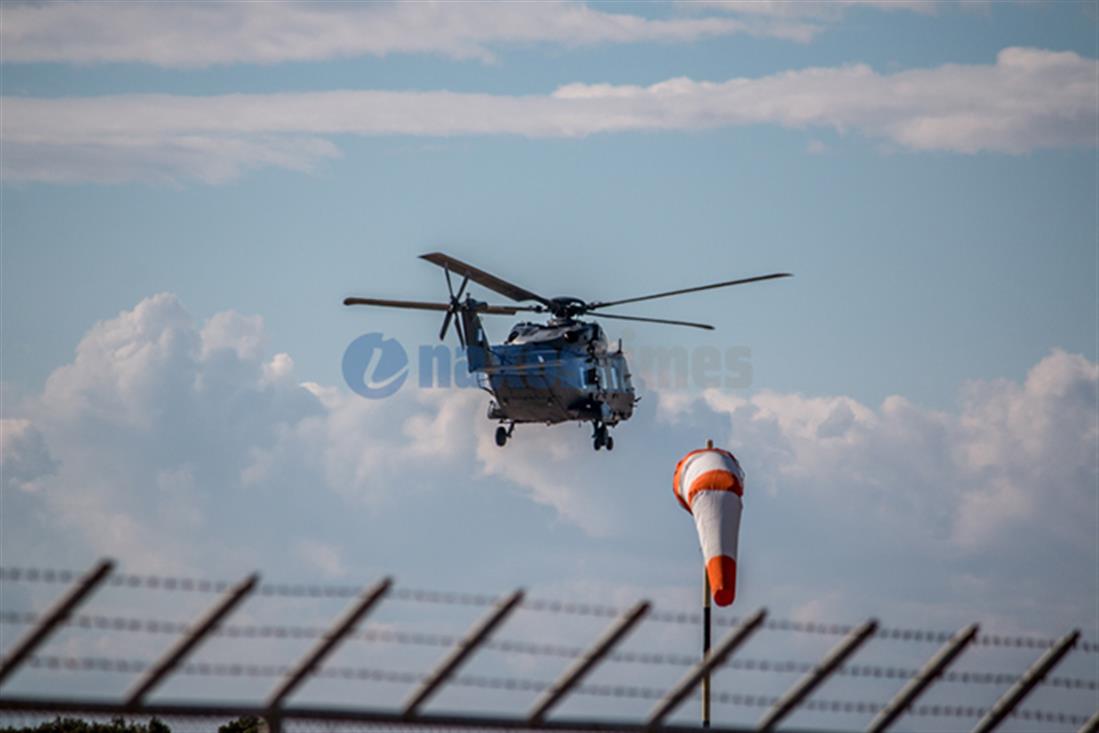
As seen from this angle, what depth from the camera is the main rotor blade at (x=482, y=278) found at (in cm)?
4656

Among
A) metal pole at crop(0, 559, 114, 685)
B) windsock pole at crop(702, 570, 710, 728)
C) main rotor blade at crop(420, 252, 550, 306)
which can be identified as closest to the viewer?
metal pole at crop(0, 559, 114, 685)

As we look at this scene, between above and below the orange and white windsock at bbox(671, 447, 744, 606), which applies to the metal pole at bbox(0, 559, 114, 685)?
above

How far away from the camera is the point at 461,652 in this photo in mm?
14000

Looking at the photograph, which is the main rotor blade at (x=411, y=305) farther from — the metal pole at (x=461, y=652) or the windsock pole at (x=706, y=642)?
the metal pole at (x=461, y=652)

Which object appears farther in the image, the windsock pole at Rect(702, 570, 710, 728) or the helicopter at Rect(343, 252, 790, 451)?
the helicopter at Rect(343, 252, 790, 451)

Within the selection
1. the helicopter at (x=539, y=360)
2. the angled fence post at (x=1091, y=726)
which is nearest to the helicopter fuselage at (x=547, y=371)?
the helicopter at (x=539, y=360)

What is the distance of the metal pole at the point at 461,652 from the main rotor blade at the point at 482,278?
106 ft

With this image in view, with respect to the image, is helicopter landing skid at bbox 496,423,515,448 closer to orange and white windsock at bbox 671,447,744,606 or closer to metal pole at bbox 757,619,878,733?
orange and white windsock at bbox 671,447,744,606

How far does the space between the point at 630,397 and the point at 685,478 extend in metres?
20.2

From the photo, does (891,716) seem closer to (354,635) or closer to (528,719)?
(528,719)

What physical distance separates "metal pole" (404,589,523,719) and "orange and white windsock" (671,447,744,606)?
1549 cm

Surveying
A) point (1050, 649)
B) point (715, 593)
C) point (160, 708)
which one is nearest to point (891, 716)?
point (1050, 649)

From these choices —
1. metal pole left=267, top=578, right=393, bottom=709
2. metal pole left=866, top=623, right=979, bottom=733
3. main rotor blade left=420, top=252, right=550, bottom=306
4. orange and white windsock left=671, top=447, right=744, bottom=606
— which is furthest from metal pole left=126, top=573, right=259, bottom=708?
main rotor blade left=420, top=252, right=550, bottom=306

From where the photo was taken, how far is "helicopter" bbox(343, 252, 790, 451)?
4706 centimetres
